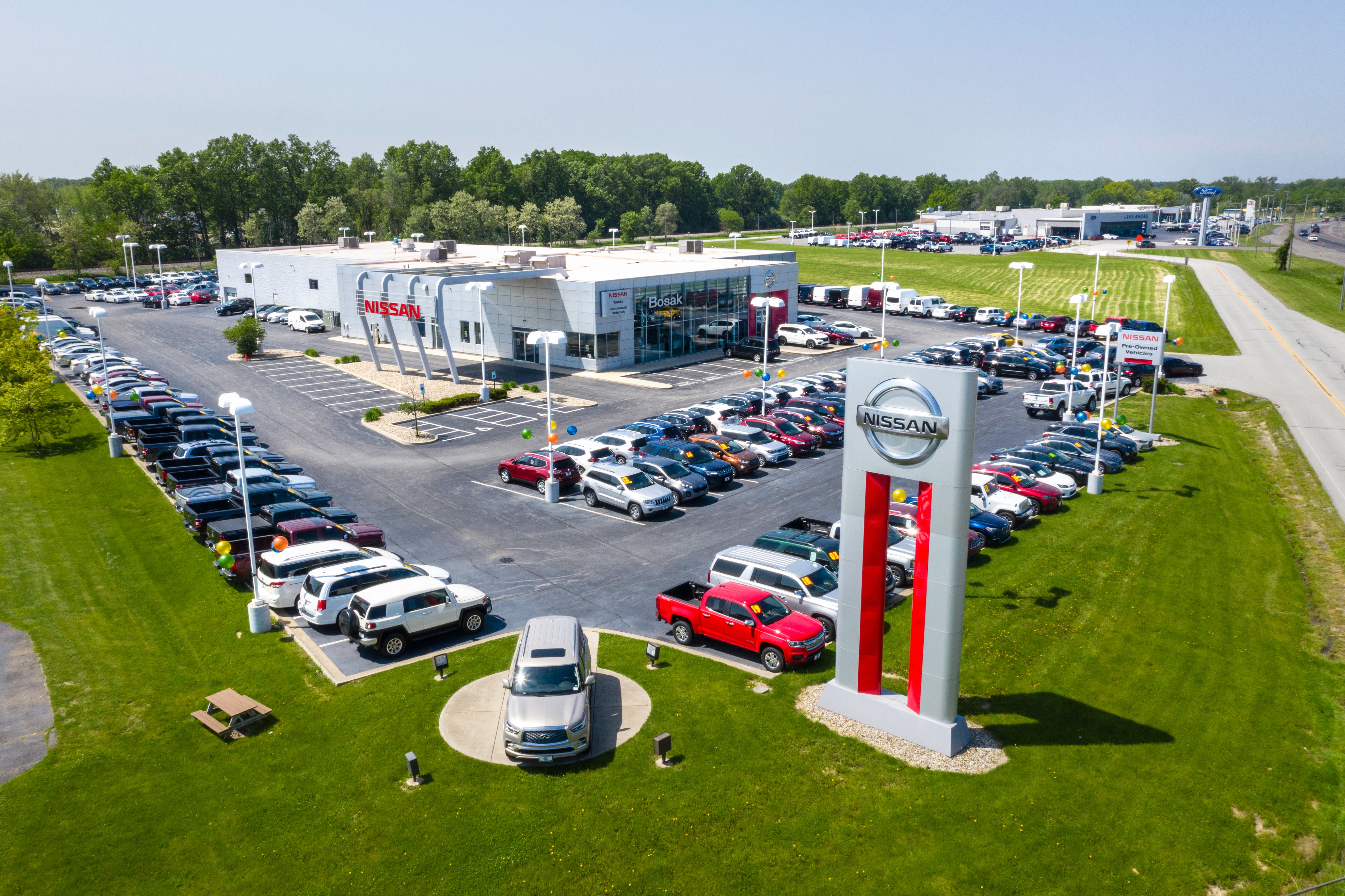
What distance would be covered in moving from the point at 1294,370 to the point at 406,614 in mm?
59033

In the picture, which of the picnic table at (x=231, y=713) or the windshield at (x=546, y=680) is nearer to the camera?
the windshield at (x=546, y=680)

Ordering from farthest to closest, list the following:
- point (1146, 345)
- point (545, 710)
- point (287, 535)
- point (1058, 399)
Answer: point (1058, 399)
point (1146, 345)
point (287, 535)
point (545, 710)

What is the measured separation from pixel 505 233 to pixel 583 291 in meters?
81.9

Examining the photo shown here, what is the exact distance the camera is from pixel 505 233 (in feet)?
429

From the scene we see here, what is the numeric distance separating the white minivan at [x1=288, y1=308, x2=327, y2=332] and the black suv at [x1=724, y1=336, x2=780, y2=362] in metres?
35.3

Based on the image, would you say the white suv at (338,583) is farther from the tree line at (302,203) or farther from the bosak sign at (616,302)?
the tree line at (302,203)

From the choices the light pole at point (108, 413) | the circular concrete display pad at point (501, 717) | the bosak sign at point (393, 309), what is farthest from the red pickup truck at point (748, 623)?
the bosak sign at point (393, 309)

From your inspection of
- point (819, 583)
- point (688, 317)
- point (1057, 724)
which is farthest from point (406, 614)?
point (688, 317)

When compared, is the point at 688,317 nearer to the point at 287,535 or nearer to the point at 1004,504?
the point at 1004,504

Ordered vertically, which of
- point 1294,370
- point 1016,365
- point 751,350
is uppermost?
point 751,350

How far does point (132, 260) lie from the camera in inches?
3883

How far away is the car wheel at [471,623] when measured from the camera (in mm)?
22172

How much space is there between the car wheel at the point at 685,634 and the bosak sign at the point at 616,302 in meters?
35.5

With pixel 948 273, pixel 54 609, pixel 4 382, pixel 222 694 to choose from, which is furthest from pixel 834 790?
pixel 948 273
